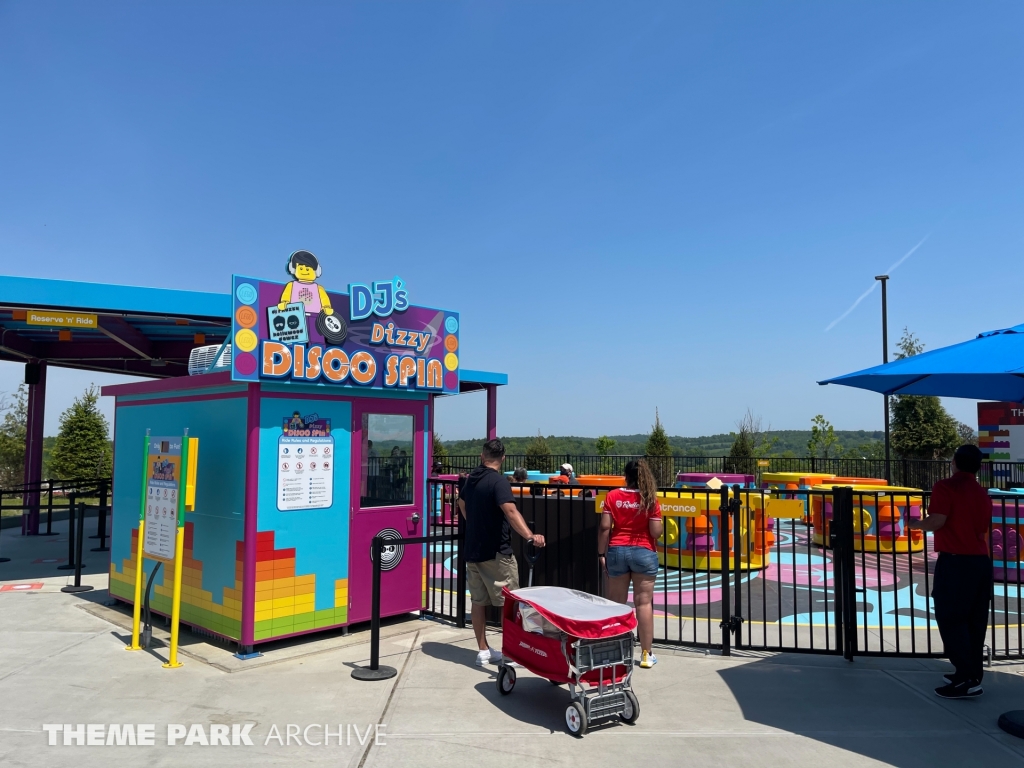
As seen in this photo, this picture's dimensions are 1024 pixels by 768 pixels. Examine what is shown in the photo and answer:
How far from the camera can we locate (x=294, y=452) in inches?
278

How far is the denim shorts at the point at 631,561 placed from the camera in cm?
613

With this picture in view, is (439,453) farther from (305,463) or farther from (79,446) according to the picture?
(305,463)

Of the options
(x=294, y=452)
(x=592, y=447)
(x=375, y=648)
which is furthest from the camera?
(x=592, y=447)

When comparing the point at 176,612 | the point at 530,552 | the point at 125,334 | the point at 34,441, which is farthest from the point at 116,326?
the point at 530,552

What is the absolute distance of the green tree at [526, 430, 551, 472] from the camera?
2947cm

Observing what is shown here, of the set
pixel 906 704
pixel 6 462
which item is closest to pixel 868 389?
pixel 906 704

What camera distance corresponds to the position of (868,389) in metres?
6.46

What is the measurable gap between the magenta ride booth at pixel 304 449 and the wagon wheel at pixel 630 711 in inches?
132

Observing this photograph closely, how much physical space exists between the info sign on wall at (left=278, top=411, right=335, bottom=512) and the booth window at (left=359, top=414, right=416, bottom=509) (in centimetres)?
44

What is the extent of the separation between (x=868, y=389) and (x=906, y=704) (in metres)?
2.56

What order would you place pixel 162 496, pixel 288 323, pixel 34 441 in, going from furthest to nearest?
pixel 34 441, pixel 162 496, pixel 288 323

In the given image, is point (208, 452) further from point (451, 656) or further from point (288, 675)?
point (451, 656)

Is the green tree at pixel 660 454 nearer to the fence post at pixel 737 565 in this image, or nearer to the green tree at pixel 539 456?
the green tree at pixel 539 456

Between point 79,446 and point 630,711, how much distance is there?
2795 centimetres
